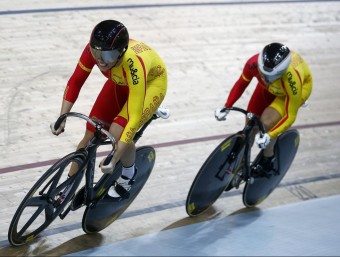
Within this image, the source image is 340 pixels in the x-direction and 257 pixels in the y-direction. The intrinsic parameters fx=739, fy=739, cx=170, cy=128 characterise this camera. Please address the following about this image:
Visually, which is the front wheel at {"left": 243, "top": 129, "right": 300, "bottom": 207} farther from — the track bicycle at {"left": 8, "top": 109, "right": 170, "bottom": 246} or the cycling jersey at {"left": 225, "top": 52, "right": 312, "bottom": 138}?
the track bicycle at {"left": 8, "top": 109, "right": 170, "bottom": 246}

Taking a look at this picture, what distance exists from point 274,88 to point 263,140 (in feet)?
1.17

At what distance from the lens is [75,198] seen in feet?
13.4

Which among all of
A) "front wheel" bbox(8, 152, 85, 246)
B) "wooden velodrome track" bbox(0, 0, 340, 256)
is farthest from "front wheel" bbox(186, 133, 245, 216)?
"front wheel" bbox(8, 152, 85, 246)

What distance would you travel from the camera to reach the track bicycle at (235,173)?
4539 millimetres

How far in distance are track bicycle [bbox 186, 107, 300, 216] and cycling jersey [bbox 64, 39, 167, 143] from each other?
540mm

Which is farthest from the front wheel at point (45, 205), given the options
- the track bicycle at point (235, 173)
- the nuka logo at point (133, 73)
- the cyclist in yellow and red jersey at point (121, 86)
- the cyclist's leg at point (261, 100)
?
the cyclist's leg at point (261, 100)

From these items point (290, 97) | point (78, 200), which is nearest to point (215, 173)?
point (290, 97)

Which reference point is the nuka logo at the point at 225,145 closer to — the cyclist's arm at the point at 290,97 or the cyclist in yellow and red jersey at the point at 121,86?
the cyclist's arm at the point at 290,97

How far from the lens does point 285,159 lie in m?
5.04

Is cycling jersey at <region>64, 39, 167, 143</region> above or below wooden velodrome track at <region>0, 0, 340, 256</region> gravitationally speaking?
above

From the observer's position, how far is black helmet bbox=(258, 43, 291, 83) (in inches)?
170

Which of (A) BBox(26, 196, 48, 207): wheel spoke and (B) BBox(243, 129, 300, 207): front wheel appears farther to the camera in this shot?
(B) BBox(243, 129, 300, 207): front wheel

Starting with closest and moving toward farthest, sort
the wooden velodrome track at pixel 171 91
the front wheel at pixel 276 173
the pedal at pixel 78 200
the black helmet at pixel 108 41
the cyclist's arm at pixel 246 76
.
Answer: the black helmet at pixel 108 41 < the pedal at pixel 78 200 < the cyclist's arm at pixel 246 76 < the wooden velodrome track at pixel 171 91 < the front wheel at pixel 276 173

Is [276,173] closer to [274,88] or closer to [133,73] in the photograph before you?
[274,88]
